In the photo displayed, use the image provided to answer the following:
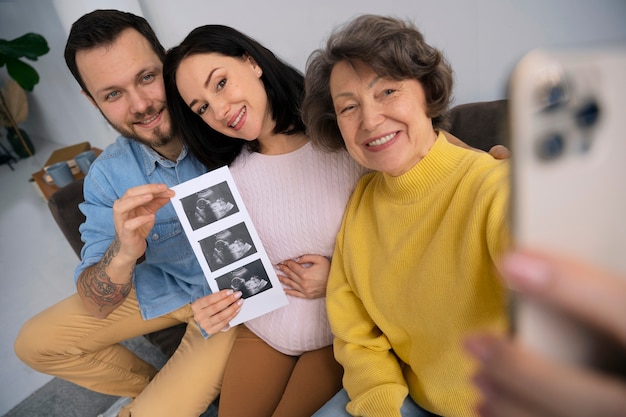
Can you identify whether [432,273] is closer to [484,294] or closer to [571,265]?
[484,294]

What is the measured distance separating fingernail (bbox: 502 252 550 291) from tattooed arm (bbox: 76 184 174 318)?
812 millimetres

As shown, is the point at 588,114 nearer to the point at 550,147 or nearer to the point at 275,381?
the point at 550,147

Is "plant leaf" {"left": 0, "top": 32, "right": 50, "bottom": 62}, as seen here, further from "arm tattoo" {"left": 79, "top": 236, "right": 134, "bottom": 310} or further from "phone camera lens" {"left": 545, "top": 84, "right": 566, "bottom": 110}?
"phone camera lens" {"left": 545, "top": 84, "right": 566, "bottom": 110}

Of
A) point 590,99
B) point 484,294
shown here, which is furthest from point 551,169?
point 484,294

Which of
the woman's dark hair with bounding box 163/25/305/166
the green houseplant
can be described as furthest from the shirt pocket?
the green houseplant

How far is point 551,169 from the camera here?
0.74ft

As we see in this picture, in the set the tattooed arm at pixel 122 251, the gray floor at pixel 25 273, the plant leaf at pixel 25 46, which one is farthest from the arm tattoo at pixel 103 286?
the plant leaf at pixel 25 46

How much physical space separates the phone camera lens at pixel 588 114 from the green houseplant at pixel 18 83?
416 centimetres

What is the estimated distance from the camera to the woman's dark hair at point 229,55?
36.2 inches

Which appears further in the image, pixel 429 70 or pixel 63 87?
pixel 63 87

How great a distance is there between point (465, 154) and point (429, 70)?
18 cm

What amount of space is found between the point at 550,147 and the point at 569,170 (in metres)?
0.02

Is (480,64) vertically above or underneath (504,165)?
above

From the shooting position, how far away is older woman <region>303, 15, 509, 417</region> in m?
0.61
